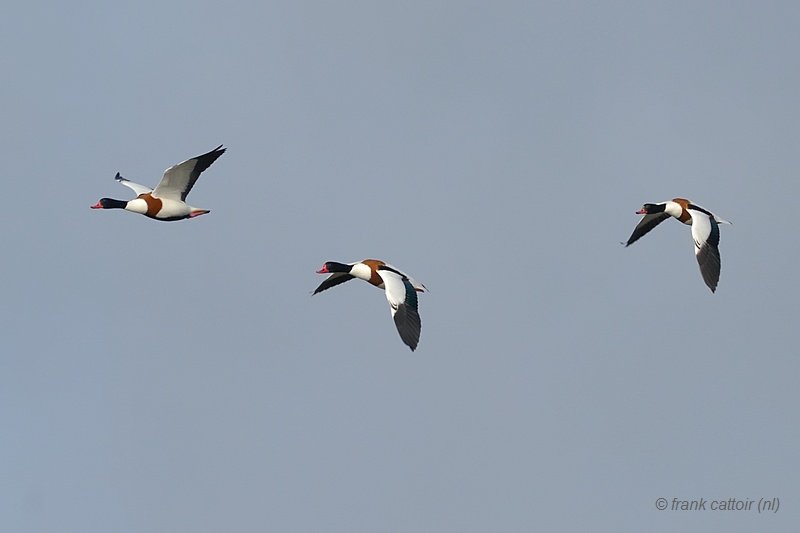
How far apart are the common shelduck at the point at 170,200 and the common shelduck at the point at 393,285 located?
3.37 metres

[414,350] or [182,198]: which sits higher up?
[182,198]

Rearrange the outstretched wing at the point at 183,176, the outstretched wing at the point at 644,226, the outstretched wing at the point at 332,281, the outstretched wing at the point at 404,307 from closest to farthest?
the outstretched wing at the point at 404,307, the outstretched wing at the point at 183,176, the outstretched wing at the point at 332,281, the outstretched wing at the point at 644,226

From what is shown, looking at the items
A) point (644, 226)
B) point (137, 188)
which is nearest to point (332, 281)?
point (137, 188)

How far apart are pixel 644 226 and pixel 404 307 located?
889 cm

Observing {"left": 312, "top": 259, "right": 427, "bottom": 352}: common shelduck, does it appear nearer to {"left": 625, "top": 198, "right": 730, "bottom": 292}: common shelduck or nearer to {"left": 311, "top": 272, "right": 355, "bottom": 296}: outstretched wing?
{"left": 311, "top": 272, "right": 355, "bottom": 296}: outstretched wing

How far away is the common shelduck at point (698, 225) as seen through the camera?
34.3m

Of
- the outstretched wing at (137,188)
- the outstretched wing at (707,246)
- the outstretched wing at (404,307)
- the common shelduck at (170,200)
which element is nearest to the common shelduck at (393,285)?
the outstretched wing at (404,307)

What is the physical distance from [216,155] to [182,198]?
4.87 ft

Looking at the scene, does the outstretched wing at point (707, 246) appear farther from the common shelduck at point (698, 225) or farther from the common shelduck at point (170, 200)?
the common shelduck at point (170, 200)

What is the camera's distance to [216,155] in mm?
34250

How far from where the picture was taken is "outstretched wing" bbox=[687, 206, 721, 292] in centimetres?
3416

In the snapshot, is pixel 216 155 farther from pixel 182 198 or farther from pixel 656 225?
pixel 656 225

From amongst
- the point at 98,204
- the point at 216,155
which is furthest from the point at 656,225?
the point at 98,204

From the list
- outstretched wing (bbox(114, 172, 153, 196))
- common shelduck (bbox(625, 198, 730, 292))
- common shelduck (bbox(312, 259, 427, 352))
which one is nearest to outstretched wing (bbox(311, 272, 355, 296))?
common shelduck (bbox(312, 259, 427, 352))
